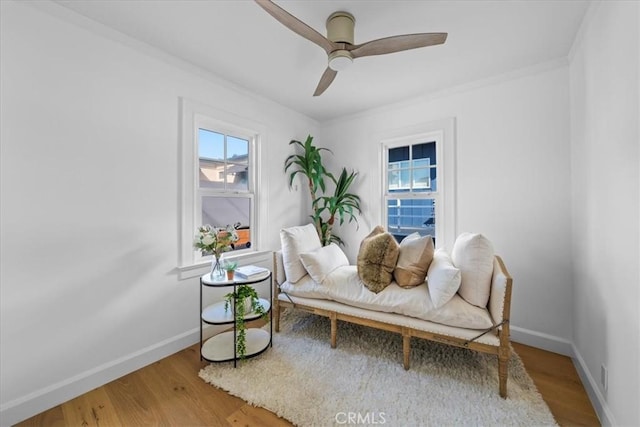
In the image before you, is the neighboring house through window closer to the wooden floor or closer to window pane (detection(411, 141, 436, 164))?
the wooden floor

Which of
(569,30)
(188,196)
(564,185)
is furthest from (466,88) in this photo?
(188,196)

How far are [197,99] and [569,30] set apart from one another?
9.71 feet

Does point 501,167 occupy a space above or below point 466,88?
below

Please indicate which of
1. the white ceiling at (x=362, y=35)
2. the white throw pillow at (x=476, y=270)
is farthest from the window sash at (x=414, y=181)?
the white throw pillow at (x=476, y=270)

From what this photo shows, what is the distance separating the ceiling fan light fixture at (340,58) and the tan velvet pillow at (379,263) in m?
1.32

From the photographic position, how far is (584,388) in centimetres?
173

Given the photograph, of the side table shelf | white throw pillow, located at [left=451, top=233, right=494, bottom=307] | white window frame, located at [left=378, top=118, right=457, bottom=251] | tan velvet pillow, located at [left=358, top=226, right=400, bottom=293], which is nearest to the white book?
the side table shelf

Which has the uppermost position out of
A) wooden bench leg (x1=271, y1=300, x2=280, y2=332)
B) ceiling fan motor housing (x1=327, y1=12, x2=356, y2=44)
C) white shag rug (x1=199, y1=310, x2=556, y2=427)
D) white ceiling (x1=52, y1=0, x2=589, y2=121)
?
white ceiling (x1=52, y1=0, x2=589, y2=121)

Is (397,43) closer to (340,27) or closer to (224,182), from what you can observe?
(340,27)

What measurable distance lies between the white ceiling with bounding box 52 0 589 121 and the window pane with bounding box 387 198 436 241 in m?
1.27

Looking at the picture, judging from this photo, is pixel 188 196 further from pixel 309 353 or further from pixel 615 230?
pixel 615 230

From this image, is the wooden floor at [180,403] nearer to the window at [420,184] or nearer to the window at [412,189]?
the window at [420,184]

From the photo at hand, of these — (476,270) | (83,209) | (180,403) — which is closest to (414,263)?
(476,270)

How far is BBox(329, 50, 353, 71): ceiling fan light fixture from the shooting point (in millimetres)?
1656
